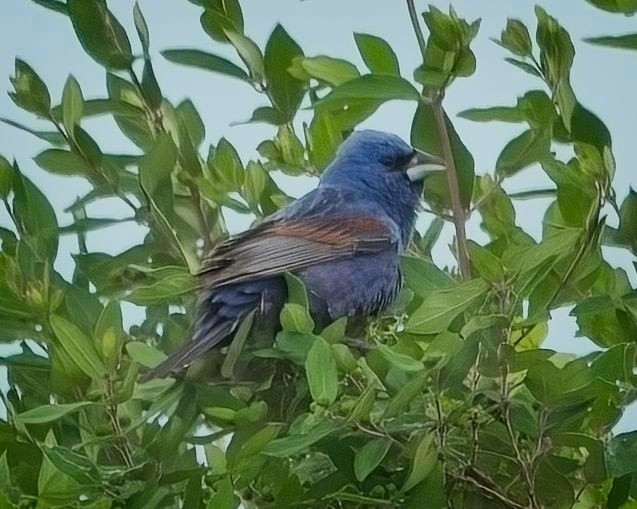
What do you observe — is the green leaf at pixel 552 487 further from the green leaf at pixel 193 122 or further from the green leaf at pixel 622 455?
the green leaf at pixel 193 122

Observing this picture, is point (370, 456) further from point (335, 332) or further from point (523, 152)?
point (523, 152)

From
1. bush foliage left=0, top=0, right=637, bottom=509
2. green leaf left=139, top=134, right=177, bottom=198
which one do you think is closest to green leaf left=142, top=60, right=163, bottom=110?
bush foliage left=0, top=0, right=637, bottom=509

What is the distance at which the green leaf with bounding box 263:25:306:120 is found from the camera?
130 centimetres

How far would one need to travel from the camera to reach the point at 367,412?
99 cm

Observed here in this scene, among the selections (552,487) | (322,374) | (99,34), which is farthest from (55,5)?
(552,487)

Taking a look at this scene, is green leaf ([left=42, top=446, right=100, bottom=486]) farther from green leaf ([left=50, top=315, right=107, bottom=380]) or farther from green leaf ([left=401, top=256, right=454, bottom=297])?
green leaf ([left=401, top=256, right=454, bottom=297])

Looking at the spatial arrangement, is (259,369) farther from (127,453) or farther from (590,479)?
(590,479)

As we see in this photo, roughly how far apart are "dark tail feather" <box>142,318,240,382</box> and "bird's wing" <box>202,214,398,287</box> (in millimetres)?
43

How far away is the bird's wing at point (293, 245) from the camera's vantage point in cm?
144

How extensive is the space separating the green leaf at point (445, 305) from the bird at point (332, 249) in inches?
9.1

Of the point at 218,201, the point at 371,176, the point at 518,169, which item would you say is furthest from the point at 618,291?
the point at 371,176

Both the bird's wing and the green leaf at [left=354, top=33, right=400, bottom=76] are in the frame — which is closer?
the green leaf at [left=354, top=33, right=400, bottom=76]

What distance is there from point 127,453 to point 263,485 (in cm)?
10

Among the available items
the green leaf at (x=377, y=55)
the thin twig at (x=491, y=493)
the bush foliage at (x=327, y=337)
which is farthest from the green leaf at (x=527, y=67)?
the thin twig at (x=491, y=493)
